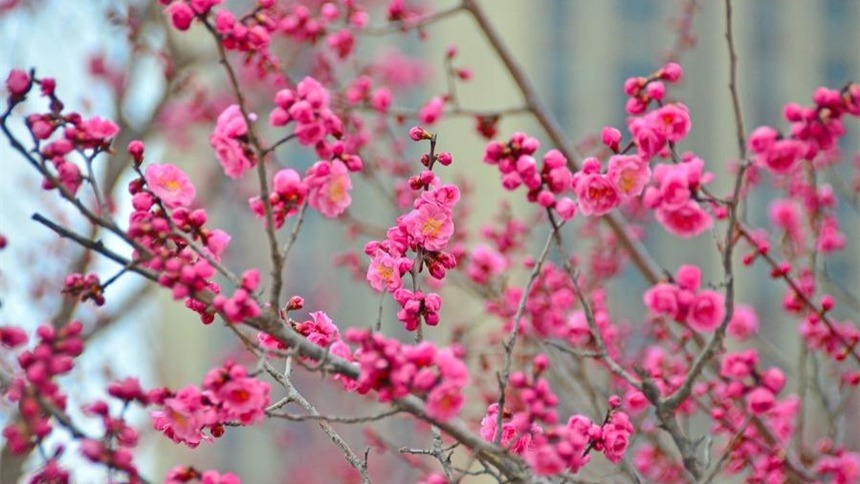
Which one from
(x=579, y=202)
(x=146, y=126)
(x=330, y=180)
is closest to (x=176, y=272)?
(x=330, y=180)

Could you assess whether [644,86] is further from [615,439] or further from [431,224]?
[615,439]

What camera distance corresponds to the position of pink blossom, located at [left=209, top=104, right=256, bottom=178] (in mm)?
1712

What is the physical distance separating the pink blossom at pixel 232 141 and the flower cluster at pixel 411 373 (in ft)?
1.33

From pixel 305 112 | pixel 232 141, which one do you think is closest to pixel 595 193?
pixel 305 112

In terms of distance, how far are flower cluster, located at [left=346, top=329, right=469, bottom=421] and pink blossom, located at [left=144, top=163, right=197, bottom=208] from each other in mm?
501

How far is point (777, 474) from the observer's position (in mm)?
2301

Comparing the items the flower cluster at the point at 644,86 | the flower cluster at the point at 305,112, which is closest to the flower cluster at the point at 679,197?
the flower cluster at the point at 644,86

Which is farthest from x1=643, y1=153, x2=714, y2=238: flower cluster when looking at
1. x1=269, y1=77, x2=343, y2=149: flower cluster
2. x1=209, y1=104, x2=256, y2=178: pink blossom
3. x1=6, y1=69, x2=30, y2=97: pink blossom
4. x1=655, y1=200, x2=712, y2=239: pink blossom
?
x1=6, y1=69, x2=30, y2=97: pink blossom

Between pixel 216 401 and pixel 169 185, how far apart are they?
44 cm

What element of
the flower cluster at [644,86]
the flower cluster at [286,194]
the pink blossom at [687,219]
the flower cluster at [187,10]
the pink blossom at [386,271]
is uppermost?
the flower cluster at [187,10]

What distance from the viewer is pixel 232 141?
172 centimetres

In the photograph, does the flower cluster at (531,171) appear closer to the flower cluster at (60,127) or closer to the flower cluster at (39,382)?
the flower cluster at (60,127)

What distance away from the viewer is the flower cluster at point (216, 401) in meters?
1.60

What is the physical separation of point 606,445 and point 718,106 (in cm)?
2046
